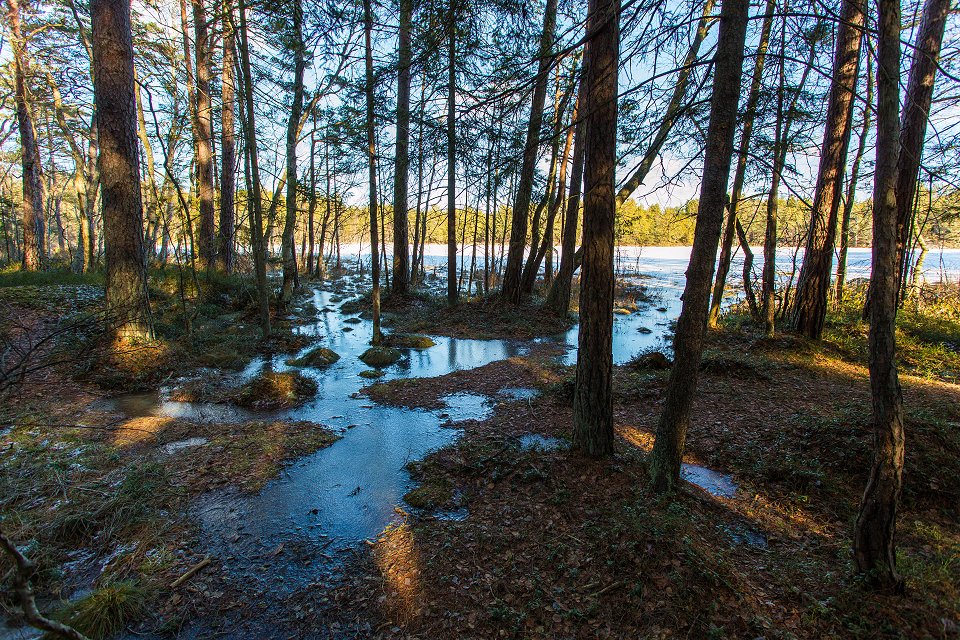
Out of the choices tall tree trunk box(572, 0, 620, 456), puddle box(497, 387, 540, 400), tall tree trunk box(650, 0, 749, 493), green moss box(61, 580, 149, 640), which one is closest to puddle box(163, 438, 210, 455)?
green moss box(61, 580, 149, 640)

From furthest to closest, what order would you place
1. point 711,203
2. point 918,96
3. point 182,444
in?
point 918,96
point 182,444
point 711,203

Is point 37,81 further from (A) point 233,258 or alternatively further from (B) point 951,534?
(B) point 951,534

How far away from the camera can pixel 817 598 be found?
9.27 feet

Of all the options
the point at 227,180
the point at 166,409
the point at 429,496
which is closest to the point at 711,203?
the point at 429,496

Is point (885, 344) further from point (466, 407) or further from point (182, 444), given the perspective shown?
point (182, 444)

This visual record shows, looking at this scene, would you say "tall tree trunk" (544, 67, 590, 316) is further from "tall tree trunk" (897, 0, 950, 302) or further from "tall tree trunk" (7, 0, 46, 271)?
"tall tree trunk" (7, 0, 46, 271)

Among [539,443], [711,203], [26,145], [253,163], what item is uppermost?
[26,145]

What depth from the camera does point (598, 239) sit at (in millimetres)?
4125

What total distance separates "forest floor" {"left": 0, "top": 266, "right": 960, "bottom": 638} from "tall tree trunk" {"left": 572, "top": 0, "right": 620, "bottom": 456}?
1.74 feet

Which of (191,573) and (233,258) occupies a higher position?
(233,258)

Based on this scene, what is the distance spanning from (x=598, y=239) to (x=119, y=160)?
31.6 ft

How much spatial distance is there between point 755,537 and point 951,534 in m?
1.49

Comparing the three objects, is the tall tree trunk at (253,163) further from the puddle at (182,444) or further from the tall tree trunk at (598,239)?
the tall tree trunk at (598,239)

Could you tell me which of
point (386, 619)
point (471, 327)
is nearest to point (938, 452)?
point (386, 619)
